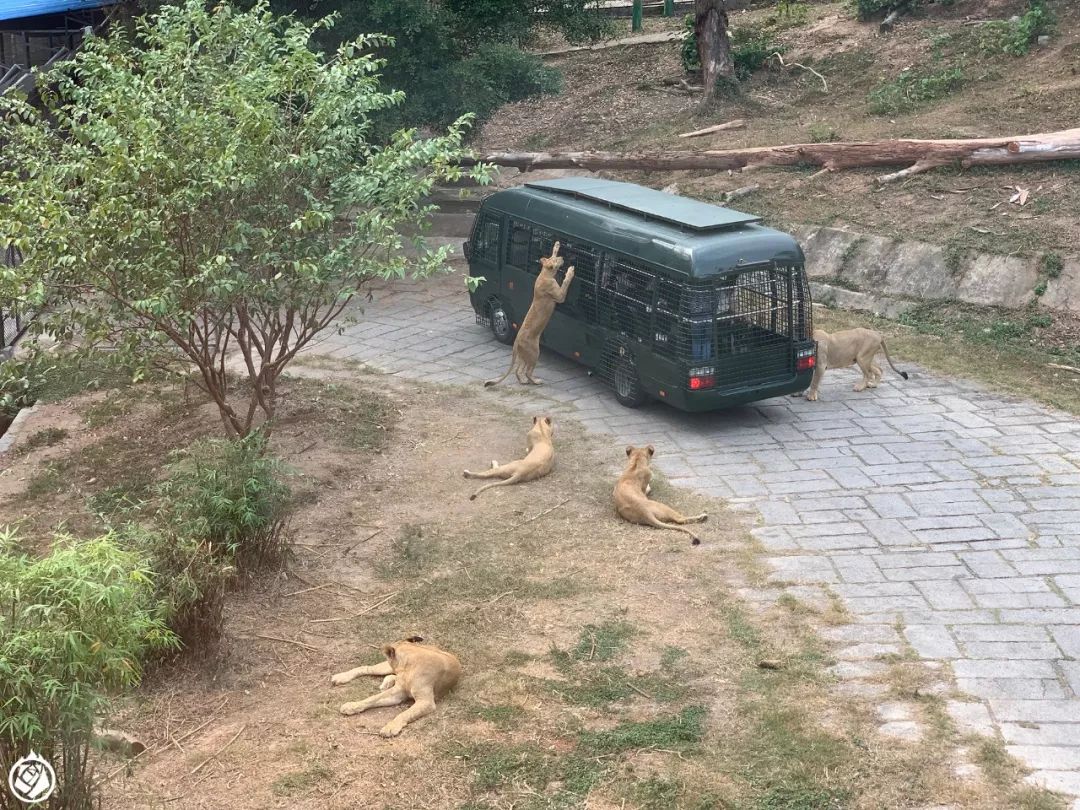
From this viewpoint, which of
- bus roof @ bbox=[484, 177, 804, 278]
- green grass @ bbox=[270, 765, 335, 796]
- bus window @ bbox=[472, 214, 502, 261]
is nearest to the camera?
green grass @ bbox=[270, 765, 335, 796]

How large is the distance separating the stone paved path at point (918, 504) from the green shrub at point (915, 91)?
26.5 ft

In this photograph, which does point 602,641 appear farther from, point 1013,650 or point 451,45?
point 451,45

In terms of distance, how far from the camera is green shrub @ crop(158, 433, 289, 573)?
8.62 metres

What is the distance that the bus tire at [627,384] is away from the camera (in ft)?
40.4

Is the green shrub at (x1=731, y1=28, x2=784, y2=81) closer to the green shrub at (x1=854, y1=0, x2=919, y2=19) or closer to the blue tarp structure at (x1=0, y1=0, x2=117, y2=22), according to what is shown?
the green shrub at (x1=854, y1=0, x2=919, y2=19)

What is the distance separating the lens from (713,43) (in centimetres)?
2231

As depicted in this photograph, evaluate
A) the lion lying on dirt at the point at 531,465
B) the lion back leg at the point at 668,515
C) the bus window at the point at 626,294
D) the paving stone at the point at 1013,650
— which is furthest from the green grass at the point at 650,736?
the bus window at the point at 626,294

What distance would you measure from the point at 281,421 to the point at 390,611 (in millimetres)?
4326

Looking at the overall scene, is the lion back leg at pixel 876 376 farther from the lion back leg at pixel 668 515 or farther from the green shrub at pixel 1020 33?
the green shrub at pixel 1020 33

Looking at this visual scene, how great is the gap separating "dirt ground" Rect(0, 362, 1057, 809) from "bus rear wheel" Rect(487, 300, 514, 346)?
3.18 m

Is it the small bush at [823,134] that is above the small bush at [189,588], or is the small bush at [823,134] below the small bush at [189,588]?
above

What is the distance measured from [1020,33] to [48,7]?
15830 millimetres

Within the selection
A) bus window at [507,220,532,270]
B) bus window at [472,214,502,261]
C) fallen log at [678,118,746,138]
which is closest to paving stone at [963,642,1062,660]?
bus window at [507,220,532,270]

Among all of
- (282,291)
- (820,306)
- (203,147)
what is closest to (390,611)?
(282,291)
